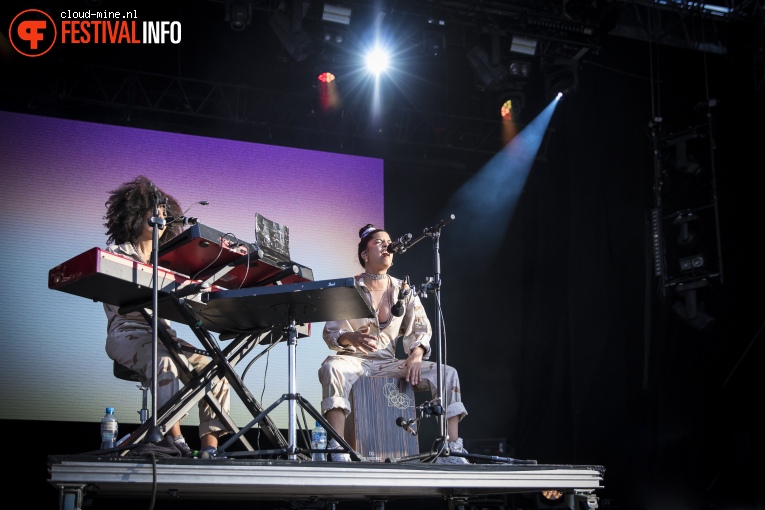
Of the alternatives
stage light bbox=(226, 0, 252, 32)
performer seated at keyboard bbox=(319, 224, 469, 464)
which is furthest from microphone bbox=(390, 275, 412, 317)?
stage light bbox=(226, 0, 252, 32)

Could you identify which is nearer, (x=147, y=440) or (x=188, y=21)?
(x=147, y=440)

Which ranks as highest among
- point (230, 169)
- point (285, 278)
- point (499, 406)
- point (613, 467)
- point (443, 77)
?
point (443, 77)

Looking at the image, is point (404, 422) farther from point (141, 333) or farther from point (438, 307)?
point (141, 333)

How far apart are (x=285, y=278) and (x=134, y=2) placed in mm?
3662

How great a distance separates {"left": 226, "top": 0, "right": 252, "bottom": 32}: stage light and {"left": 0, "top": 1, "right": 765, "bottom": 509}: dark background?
28cm

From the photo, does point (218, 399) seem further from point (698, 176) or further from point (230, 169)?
point (698, 176)

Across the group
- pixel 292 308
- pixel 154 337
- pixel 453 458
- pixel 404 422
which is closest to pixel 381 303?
pixel 404 422

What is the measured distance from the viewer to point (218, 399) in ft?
13.8

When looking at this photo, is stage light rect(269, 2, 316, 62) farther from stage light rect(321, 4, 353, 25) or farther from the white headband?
the white headband

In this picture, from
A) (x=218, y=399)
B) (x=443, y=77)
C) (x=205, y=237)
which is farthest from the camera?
(x=443, y=77)

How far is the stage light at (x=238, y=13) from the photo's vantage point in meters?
6.23

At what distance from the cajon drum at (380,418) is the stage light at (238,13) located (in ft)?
10.7

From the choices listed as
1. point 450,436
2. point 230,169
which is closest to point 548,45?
point 230,169

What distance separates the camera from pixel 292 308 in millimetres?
3590
